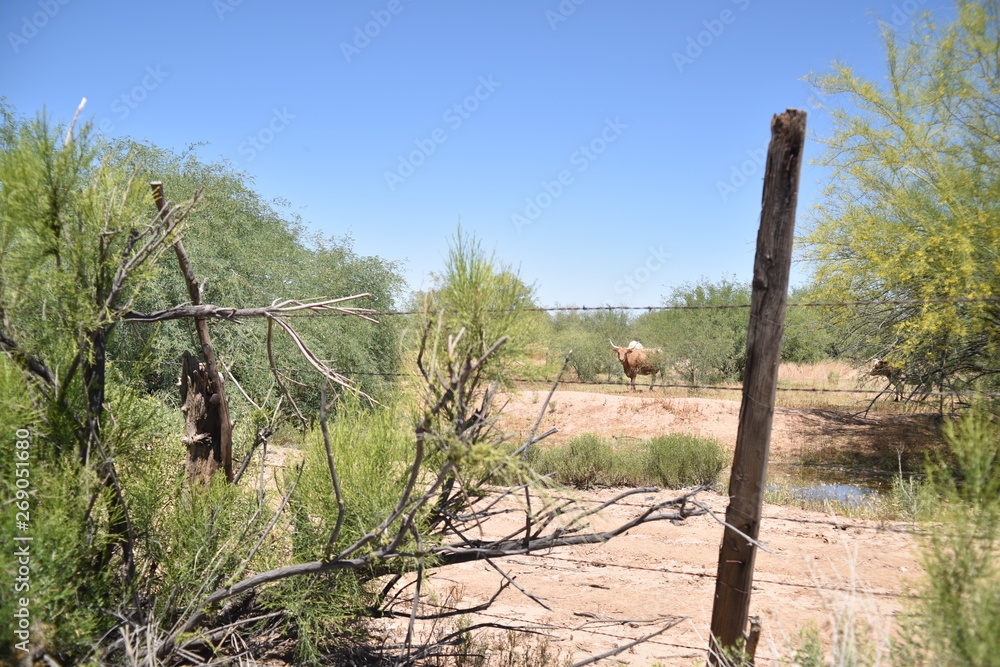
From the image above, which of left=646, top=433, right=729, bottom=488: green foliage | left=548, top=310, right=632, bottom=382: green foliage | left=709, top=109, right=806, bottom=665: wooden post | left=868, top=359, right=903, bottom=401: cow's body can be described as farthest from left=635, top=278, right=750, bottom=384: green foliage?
left=709, top=109, right=806, bottom=665: wooden post

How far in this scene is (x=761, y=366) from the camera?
3.10 metres

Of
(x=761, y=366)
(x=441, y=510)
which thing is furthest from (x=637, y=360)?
(x=441, y=510)

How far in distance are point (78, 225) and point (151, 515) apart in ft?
4.64

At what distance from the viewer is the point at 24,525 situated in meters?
2.44

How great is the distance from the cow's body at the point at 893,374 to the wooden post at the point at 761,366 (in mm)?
7421

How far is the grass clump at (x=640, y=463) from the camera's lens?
8409 millimetres

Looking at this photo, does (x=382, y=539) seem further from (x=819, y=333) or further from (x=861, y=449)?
(x=819, y=333)

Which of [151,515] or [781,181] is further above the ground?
[781,181]

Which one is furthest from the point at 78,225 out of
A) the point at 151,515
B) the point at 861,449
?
the point at 861,449

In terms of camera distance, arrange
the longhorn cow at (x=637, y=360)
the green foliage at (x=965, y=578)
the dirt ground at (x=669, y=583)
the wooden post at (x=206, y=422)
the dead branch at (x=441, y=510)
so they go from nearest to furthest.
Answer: the green foliage at (x=965, y=578) < the dead branch at (x=441, y=510) < the wooden post at (x=206, y=422) < the dirt ground at (x=669, y=583) < the longhorn cow at (x=637, y=360)

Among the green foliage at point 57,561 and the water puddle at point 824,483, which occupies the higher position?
the green foliage at point 57,561

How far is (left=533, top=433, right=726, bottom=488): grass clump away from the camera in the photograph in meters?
8.41

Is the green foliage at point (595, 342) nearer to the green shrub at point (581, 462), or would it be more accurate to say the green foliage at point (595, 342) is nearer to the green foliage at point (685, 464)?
the green shrub at point (581, 462)

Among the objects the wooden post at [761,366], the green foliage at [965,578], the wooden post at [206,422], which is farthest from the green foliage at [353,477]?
the green foliage at [965,578]
